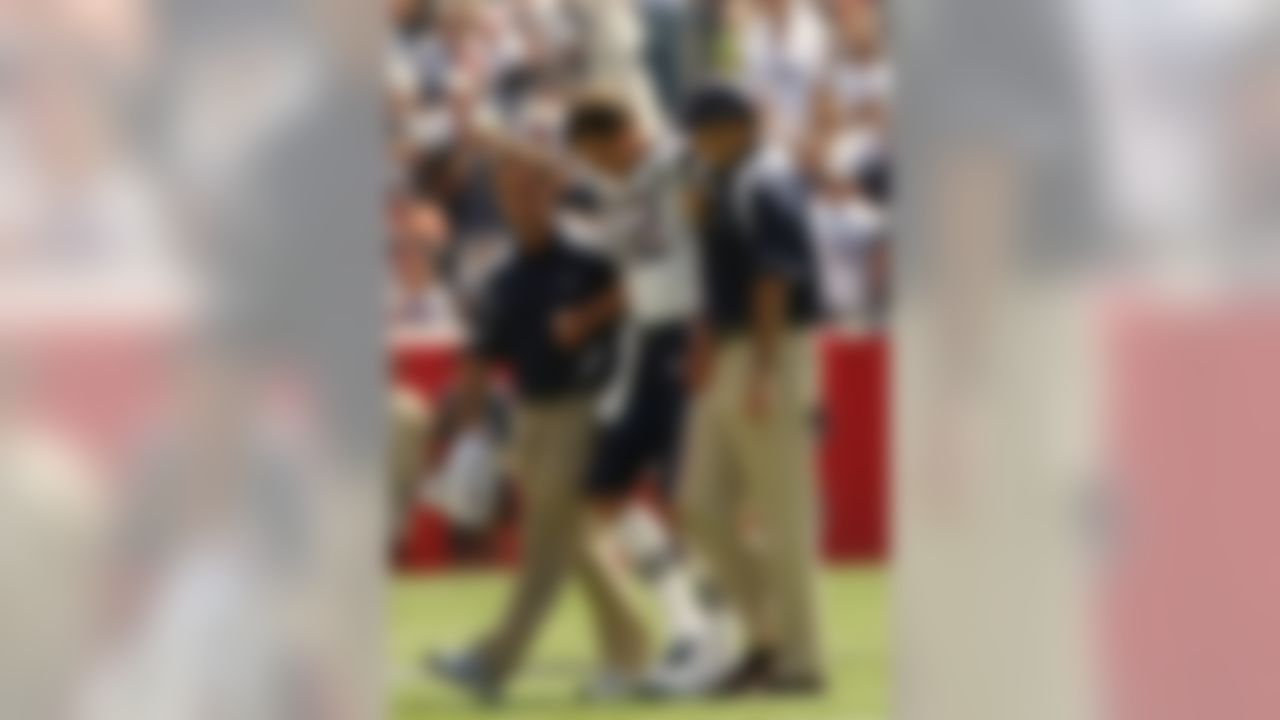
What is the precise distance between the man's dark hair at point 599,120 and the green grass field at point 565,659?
1.45 meters

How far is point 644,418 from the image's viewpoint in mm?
8547

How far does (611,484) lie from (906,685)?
5.12 metres

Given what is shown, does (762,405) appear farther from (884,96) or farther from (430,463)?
(884,96)

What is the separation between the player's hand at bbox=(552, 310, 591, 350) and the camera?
310 inches

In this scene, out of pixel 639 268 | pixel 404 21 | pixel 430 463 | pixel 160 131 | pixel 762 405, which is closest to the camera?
pixel 160 131

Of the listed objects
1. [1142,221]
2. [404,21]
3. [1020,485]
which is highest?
[404,21]

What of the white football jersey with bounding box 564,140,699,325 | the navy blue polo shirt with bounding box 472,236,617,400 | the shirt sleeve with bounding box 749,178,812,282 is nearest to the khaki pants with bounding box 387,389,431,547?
the white football jersey with bounding box 564,140,699,325

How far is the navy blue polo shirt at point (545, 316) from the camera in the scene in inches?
310

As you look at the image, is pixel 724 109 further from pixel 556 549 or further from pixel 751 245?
pixel 556 549

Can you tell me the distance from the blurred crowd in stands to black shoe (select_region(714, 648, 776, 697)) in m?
2.63

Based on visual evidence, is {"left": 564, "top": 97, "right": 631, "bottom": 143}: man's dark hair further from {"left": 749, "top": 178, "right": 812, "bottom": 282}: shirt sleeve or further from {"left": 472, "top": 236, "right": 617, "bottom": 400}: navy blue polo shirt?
{"left": 749, "top": 178, "right": 812, "bottom": 282}: shirt sleeve

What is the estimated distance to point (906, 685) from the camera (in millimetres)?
3340

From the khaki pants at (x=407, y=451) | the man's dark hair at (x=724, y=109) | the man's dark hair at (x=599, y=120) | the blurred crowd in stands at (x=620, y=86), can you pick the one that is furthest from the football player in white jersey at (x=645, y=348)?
the blurred crowd in stands at (x=620, y=86)

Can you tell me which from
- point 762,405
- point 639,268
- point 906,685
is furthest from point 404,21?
point 906,685
